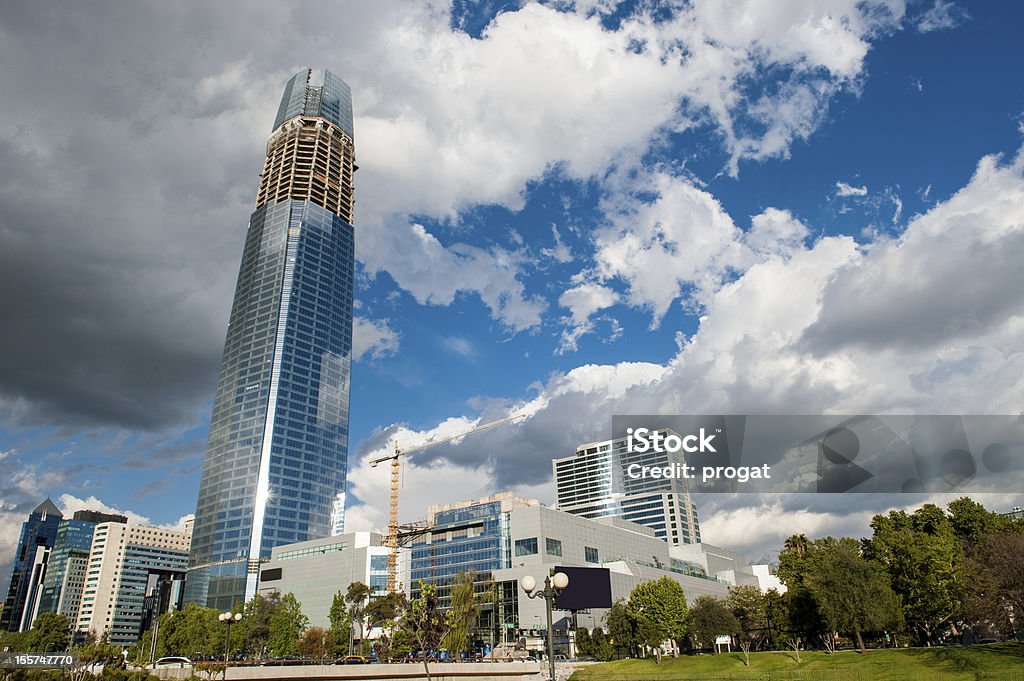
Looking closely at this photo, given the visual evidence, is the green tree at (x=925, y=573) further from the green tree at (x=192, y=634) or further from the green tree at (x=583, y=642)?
the green tree at (x=192, y=634)

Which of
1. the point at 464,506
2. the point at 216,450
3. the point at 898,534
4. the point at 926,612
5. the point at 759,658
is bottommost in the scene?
the point at 759,658

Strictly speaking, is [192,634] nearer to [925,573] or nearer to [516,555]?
[516,555]

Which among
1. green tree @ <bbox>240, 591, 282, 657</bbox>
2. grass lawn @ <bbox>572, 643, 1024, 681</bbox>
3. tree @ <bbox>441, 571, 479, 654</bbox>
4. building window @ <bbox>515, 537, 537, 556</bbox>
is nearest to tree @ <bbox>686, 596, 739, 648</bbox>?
grass lawn @ <bbox>572, 643, 1024, 681</bbox>

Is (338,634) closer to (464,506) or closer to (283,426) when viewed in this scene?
(464,506)

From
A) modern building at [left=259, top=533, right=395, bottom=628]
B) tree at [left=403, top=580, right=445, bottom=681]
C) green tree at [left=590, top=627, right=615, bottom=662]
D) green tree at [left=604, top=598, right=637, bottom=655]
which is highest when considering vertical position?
modern building at [left=259, top=533, right=395, bottom=628]

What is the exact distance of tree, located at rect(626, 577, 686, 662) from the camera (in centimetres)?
8975

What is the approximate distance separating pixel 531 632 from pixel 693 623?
A: 132 feet

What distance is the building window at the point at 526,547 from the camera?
13375 cm

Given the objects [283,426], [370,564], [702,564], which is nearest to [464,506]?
[370,564]

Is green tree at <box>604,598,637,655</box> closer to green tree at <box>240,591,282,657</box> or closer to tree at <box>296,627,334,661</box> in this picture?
tree at <box>296,627,334,661</box>

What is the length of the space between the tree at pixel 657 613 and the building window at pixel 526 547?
40897mm

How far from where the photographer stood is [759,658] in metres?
73.8

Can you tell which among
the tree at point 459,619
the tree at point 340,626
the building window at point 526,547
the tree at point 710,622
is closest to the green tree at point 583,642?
the tree at point 710,622

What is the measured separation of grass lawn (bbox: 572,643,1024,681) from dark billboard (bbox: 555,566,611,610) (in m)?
31.8
